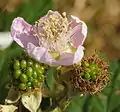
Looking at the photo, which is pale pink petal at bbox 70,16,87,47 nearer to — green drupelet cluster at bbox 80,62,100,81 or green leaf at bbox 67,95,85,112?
green drupelet cluster at bbox 80,62,100,81

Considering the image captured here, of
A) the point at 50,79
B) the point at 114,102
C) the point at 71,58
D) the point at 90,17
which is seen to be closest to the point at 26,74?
the point at 71,58

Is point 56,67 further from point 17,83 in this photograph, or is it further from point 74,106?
point 74,106

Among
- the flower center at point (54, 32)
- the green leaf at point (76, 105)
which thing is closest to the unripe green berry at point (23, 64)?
the flower center at point (54, 32)

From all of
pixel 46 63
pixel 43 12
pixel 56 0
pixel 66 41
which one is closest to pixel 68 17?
pixel 66 41

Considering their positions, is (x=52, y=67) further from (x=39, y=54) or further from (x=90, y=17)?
(x=90, y=17)

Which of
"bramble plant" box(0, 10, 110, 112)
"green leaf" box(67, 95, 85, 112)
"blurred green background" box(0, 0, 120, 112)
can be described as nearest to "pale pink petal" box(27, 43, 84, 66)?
"bramble plant" box(0, 10, 110, 112)

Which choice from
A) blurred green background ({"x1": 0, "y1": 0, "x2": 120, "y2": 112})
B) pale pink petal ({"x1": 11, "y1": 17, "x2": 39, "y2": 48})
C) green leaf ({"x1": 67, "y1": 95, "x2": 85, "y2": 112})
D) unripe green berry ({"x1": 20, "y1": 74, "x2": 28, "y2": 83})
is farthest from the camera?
blurred green background ({"x1": 0, "y1": 0, "x2": 120, "y2": 112})

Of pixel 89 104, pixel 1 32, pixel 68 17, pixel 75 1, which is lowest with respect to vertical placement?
pixel 89 104
